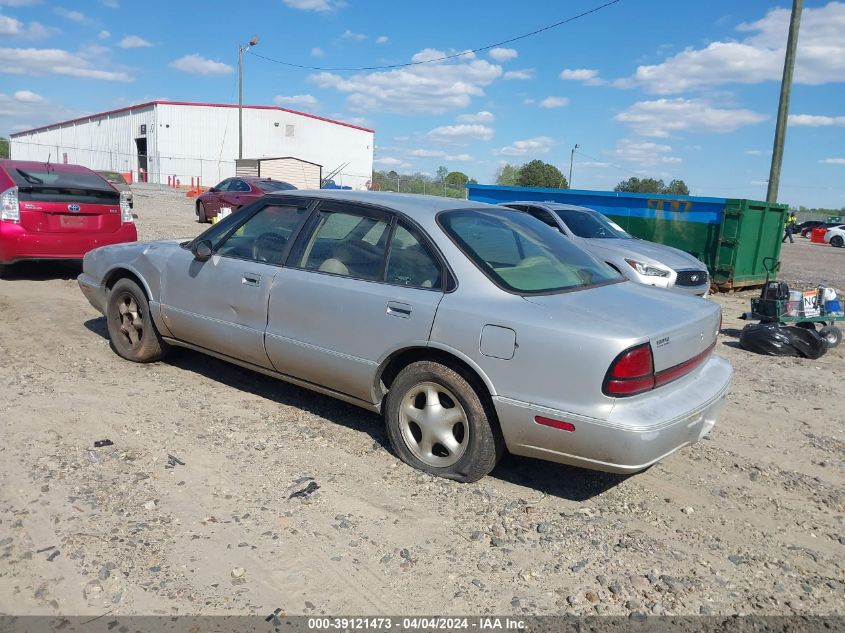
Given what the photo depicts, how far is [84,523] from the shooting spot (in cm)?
319

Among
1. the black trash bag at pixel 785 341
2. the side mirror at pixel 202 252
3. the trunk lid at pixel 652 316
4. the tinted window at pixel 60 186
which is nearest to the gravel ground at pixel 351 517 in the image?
the trunk lid at pixel 652 316

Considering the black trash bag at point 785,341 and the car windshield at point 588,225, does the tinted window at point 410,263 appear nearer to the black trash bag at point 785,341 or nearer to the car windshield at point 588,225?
the black trash bag at point 785,341

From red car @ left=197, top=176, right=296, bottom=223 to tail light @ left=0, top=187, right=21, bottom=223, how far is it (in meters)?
9.73

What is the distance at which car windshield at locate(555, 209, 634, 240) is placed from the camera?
1032 centimetres

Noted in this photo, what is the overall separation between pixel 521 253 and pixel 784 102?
505 inches

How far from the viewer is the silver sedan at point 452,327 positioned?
329cm

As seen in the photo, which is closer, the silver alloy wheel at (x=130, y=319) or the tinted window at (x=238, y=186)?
the silver alloy wheel at (x=130, y=319)

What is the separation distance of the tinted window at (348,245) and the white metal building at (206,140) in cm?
4821

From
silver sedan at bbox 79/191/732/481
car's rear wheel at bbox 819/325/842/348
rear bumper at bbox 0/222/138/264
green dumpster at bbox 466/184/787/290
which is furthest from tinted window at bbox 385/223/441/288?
green dumpster at bbox 466/184/787/290

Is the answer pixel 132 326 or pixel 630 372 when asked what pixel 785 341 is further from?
pixel 132 326

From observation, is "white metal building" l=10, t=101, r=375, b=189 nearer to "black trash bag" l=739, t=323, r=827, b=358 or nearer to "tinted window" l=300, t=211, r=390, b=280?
"black trash bag" l=739, t=323, r=827, b=358

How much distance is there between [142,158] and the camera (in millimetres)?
55781

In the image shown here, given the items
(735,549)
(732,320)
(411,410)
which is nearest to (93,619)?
(411,410)

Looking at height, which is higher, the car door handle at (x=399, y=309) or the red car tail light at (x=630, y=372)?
the car door handle at (x=399, y=309)
